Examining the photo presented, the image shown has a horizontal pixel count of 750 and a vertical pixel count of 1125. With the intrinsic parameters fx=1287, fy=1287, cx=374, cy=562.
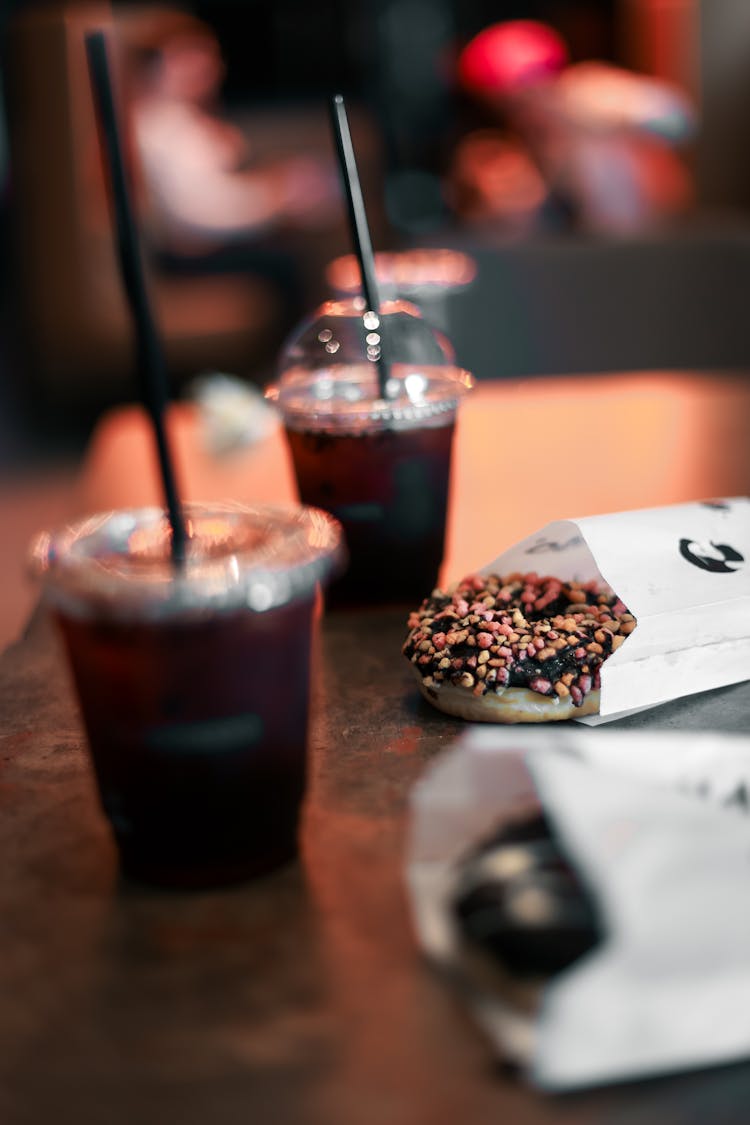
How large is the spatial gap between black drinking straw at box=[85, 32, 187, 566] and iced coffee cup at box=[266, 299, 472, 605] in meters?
0.36

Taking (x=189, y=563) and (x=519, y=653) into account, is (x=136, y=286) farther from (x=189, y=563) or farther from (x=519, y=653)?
(x=519, y=653)

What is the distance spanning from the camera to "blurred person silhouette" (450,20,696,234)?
11.8 feet

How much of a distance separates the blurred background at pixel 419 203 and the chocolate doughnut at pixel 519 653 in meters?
1.42

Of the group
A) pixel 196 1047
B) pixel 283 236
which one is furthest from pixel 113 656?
pixel 283 236

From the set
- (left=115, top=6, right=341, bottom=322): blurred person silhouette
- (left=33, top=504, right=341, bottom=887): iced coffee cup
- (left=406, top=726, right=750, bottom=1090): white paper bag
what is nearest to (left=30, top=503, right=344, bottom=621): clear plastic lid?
(left=33, top=504, right=341, bottom=887): iced coffee cup

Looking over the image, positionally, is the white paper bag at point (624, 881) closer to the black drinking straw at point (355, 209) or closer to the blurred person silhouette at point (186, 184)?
the black drinking straw at point (355, 209)

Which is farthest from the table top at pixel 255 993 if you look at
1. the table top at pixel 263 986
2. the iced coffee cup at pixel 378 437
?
the iced coffee cup at pixel 378 437

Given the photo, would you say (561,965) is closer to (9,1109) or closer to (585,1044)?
(585,1044)

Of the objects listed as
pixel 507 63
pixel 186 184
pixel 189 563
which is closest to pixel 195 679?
pixel 189 563

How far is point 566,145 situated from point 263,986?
3512 millimetres

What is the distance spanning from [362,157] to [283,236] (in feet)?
2.69

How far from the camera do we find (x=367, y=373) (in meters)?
0.98

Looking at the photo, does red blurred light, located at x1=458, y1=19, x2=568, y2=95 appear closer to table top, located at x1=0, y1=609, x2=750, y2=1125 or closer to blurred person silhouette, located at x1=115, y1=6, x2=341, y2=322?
blurred person silhouette, located at x1=115, y1=6, x2=341, y2=322

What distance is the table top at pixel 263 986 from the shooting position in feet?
1.48
